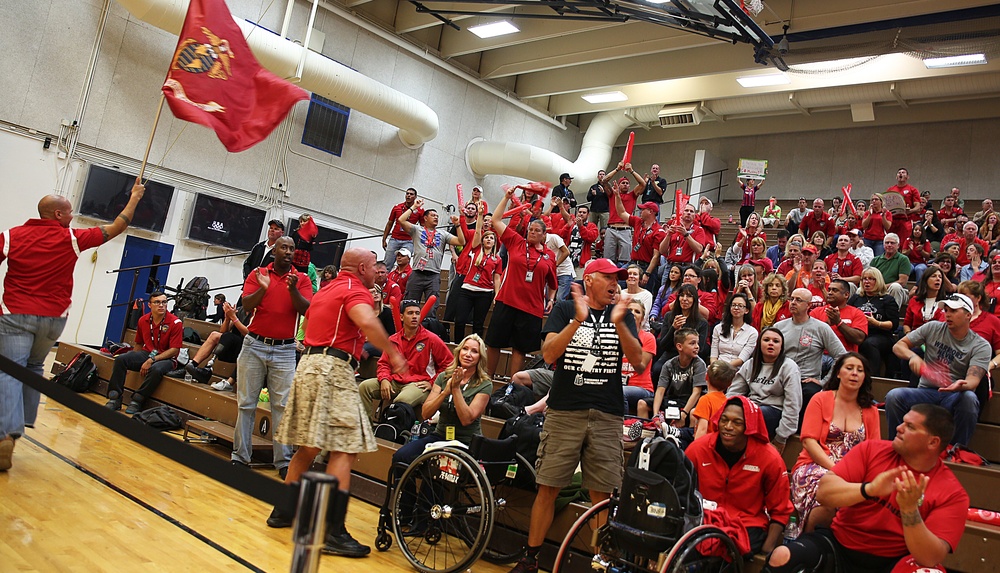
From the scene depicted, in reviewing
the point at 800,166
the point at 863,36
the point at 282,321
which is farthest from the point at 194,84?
the point at 800,166

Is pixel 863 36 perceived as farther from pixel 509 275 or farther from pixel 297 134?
pixel 297 134

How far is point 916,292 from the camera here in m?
6.49

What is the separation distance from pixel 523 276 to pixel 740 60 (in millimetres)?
9209

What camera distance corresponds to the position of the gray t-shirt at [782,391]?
471 cm

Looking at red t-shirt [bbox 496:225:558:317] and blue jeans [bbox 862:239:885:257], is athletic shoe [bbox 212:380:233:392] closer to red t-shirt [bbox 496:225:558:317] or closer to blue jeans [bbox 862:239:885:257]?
red t-shirt [bbox 496:225:558:317]

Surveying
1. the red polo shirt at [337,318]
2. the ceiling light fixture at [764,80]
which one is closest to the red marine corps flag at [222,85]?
the red polo shirt at [337,318]

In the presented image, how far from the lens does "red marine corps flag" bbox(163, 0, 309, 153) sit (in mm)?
4465

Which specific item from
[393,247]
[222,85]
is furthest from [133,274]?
[222,85]

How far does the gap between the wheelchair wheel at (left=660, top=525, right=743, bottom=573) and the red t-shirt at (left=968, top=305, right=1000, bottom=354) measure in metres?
3.16

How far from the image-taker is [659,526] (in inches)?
125

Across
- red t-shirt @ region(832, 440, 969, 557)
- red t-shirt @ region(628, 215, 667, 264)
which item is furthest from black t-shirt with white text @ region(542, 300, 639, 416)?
red t-shirt @ region(628, 215, 667, 264)

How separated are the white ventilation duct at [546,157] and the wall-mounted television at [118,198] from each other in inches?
267

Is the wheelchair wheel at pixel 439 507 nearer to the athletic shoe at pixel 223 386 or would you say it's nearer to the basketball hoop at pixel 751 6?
the athletic shoe at pixel 223 386

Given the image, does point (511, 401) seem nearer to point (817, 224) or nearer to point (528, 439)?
point (528, 439)
